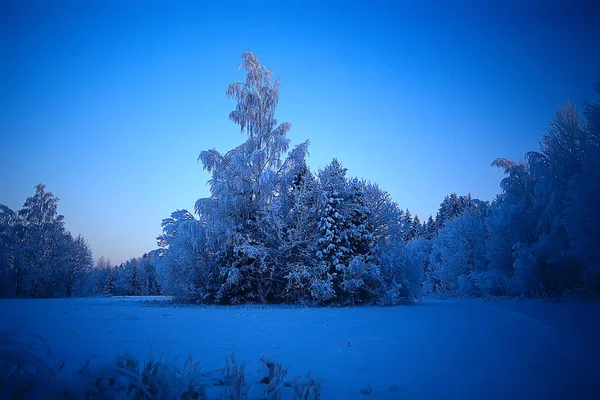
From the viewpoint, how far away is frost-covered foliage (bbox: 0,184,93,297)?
11547 mm

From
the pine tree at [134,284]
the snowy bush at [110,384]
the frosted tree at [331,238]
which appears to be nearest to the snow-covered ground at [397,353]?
the snowy bush at [110,384]

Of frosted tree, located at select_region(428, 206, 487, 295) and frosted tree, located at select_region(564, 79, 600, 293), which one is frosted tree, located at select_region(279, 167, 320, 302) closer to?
frosted tree, located at select_region(564, 79, 600, 293)

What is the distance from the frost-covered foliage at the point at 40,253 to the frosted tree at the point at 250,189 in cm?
709

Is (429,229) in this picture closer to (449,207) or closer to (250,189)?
(449,207)

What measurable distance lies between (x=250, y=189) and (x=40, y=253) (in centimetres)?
1531

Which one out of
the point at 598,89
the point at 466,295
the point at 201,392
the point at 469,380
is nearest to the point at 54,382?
the point at 201,392

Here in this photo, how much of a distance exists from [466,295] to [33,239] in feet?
101

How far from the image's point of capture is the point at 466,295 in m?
24.7

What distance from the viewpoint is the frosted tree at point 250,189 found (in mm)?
15438

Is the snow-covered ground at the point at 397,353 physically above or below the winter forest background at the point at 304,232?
below

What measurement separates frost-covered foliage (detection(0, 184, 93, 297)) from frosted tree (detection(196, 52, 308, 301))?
Result: 279 inches

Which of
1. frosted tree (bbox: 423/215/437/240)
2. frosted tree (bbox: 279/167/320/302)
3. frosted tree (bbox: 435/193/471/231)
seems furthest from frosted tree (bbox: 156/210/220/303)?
frosted tree (bbox: 423/215/437/240)

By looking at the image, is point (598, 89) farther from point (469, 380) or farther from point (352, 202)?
point (469, 380)

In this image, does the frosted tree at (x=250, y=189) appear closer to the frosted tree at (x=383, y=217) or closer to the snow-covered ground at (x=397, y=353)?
the frosted tree at (x=383, y=217)
